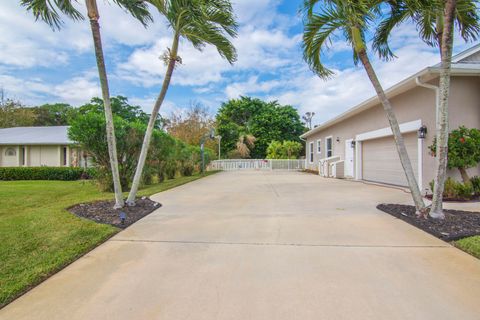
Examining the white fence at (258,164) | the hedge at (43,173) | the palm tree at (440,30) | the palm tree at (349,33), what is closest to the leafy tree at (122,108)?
the white fence at (258,164)

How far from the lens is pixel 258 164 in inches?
1013

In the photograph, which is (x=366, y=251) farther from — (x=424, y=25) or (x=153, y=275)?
(x=424, y=25)

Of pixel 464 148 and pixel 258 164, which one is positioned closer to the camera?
pixel 464 148

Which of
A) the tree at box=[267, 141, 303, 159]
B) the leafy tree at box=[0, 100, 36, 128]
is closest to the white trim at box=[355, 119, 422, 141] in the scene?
the tree at box=[267, 141, 303, 159]

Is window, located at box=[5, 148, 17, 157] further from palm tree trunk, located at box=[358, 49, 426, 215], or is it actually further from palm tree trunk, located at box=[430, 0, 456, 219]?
palm tree trunk, located at box=[430, 0, 456, 219]

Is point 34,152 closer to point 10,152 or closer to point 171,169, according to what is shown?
point 10,152

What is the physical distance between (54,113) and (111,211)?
4017 cm

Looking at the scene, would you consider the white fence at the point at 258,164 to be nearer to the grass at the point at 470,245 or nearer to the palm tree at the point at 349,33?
the palm tree at the point at 349,33

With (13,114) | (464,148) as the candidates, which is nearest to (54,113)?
(13,114)

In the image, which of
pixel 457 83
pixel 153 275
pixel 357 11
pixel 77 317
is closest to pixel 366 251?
pixel 153 275

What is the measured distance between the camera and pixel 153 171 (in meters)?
10.9

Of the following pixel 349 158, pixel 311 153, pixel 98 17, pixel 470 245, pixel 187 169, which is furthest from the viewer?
pixel 311 153

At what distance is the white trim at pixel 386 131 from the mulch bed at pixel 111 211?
25.3ft

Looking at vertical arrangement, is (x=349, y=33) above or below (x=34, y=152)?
above
